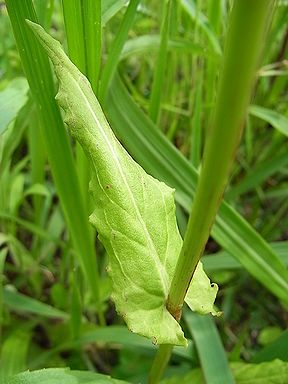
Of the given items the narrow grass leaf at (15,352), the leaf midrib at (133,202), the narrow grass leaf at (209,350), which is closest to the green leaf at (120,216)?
the leaf midrib at (133,202)

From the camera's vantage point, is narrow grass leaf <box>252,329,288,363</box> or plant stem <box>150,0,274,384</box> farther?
narrow grass leaf <box>252,329,288,363</box>

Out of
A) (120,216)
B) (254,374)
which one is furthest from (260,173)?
(120,216)

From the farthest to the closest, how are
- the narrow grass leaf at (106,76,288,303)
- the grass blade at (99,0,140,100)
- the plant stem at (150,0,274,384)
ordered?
1. the narrow grass leaf at (106,76,288,303)
2. the grass blade at (99,0,140,100)
3. the plant stem at (150,0,274,384)

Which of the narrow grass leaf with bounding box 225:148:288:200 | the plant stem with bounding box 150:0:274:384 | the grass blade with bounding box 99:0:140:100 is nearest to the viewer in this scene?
the plant stem with bounding box 150:0:274:384

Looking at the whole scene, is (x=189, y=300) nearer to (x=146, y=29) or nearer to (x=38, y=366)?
(x=38, y=366)

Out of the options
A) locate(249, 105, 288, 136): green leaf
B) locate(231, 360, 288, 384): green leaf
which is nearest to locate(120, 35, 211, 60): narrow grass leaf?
locate(249, 105, 288, 136): green leaf

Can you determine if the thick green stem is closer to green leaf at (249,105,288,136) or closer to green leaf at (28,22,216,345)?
green leaf at (28,22,216,345)

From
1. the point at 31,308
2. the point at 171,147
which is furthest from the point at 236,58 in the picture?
the point at 31,308
